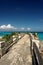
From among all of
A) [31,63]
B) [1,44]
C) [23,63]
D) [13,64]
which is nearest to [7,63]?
[13,64]

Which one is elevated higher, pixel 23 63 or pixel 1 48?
pixel 1 48

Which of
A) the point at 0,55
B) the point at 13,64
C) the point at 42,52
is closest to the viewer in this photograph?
the point at 42,52

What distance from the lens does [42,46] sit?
179 inches

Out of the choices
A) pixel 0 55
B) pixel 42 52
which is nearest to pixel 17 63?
pixel 0 55

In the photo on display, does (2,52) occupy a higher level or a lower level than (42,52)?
lower

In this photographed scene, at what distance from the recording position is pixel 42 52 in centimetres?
454

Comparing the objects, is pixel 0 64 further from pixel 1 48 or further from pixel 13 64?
pixel 1 48

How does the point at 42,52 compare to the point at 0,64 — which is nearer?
the point at 42,52

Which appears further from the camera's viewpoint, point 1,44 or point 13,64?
point 1,44

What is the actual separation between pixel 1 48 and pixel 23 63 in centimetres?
237

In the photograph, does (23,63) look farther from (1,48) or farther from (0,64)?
(1,48)

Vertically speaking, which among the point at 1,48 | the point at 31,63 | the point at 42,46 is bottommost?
the point at 31,63

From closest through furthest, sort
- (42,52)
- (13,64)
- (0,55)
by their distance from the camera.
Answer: (42,52) → (13,64) → (0,55)

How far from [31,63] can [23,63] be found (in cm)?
48
